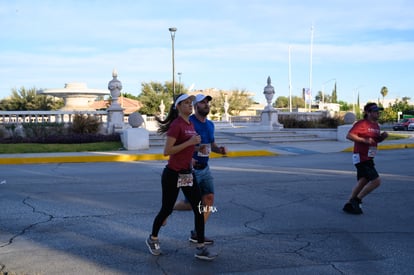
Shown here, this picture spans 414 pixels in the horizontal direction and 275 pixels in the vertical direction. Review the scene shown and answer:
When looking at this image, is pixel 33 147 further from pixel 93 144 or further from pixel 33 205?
pixel 33 205

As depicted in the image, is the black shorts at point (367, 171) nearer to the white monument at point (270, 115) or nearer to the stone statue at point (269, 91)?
the white monument at point (270, 115)

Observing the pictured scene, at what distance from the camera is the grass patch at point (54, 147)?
58.9 feet

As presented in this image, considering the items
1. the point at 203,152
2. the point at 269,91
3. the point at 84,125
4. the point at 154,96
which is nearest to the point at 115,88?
the point at 84,125

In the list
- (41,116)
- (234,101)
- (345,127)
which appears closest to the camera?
(41,116)

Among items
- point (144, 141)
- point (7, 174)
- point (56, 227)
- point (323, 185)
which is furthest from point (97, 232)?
point (144, 141)

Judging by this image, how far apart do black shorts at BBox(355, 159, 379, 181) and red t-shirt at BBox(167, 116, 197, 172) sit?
3.44m

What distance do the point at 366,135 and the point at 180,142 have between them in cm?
352

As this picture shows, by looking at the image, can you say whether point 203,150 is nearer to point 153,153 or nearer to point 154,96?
point 153,153

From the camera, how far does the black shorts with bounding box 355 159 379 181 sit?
7242 mm

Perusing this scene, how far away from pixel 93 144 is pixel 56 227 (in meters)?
13.2

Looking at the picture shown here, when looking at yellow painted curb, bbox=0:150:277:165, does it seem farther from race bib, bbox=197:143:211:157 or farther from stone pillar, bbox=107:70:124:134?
race bib, bbox=197:143:211:157

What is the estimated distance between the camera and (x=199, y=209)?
5086mm

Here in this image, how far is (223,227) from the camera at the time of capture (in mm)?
6508

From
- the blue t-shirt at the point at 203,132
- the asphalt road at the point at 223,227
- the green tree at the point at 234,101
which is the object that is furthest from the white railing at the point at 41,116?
the green tree at the point at 234,101
